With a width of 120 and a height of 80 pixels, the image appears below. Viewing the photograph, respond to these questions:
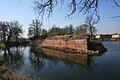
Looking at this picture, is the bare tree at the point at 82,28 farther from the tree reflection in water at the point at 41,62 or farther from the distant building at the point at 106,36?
the tree reflection in water at the point at 41,62

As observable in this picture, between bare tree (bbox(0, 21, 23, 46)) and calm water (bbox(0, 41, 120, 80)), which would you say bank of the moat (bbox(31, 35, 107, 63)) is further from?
bare tree (bbox(0, 21, 23, 46))

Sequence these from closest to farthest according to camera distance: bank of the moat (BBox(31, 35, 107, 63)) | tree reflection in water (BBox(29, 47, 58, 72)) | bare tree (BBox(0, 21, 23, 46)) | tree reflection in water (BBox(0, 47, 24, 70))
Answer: tree reflection in water (BBox(29, 47, 58, 72))
tree reflection in water (BBox(0, 47, 24, 70))
bank of the moat (BBox(31, 35, 107, 63))
bare tree (BBox(0, 21, 23, 46))

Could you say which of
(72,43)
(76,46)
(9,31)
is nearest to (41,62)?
(76,46)

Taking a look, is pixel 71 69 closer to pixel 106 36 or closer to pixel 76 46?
pixel 76 46

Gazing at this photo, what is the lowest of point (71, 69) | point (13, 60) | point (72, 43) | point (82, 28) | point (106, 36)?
point (71, 69)

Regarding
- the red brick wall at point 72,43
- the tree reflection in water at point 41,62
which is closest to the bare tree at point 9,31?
the red brick wall at point 72,43

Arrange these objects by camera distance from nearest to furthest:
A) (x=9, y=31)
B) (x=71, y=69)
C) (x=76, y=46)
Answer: (x=71, y=69) → (x=76, y=46) → (x=9, y=31)

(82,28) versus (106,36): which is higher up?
(82,28)

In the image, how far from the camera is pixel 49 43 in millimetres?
51469

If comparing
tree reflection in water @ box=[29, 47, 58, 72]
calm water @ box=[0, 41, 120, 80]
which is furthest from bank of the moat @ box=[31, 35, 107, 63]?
calm water @ box=[0, 41, 120, 80]

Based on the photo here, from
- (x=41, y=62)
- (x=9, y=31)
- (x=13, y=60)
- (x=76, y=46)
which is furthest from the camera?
(x=9, y=31)

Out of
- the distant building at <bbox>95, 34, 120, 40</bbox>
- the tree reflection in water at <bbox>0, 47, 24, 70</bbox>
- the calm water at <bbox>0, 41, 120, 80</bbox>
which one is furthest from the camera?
the distant building at <bbox>95, 34, 120, 40</bbox>

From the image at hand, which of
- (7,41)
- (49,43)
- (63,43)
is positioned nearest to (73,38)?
(63,43)

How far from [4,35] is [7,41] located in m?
2.50
